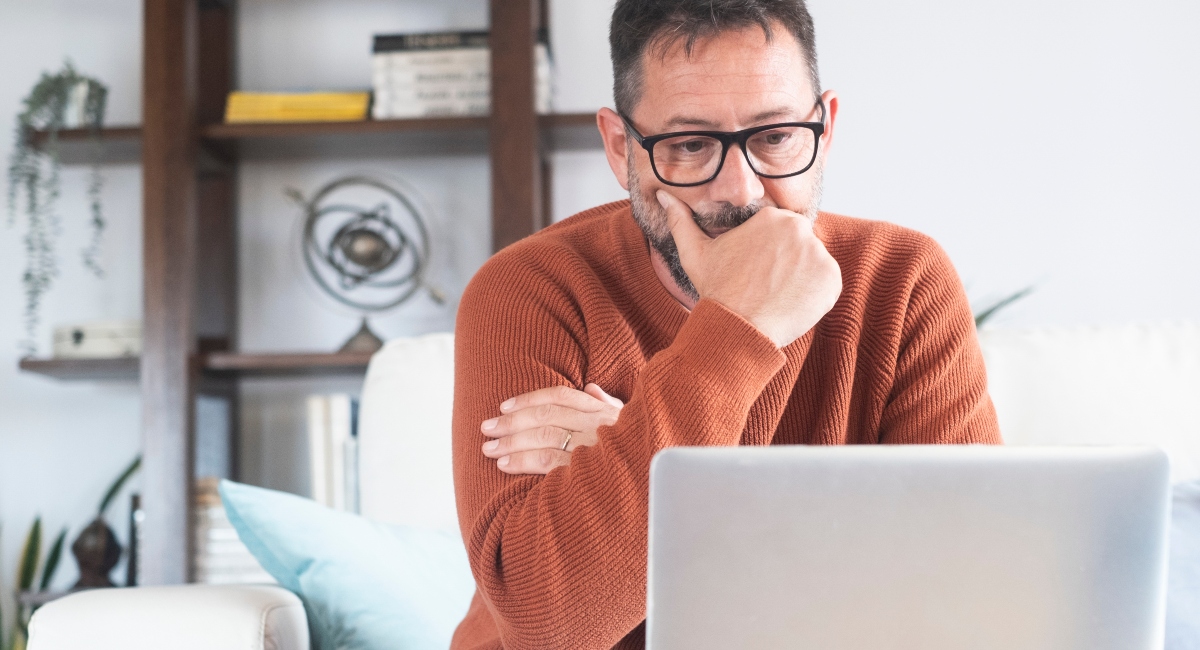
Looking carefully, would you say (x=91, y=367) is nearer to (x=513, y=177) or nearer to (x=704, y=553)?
(x=513, y=177)

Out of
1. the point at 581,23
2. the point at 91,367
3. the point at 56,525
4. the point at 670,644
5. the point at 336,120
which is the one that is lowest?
the point at 56,525

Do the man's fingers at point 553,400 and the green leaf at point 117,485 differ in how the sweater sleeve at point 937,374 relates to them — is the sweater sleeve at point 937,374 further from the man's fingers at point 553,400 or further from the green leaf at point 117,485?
the green leaf at point 117,485

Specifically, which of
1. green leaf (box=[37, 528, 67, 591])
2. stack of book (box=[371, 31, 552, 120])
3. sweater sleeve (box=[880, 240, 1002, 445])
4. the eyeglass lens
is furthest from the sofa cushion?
green leaf (box=[37, 528, 67, 591])

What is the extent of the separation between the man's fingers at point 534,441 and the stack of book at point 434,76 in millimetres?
1459

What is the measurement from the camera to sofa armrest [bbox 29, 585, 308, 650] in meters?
1.05

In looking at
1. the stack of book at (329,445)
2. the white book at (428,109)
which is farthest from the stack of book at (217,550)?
the white book at (428,109)

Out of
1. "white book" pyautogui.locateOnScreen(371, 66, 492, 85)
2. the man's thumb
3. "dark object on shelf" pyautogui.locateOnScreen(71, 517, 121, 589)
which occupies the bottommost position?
"dark object on shelf" pyautogui.locateOnScreen(71, 517, 121, 589)

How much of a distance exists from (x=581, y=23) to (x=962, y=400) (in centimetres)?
171

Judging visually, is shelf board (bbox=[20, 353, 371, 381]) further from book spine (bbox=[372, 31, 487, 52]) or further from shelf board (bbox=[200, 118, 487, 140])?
book spine (bbox=[372, 31, 487, 52])

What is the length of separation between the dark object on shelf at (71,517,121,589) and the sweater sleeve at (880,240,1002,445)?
6.48ft

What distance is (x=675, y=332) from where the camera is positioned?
1.16m

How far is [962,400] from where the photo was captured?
112cm

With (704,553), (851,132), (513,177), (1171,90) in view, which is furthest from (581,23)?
(704,553)

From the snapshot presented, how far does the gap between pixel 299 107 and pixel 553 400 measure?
1.62 metres
